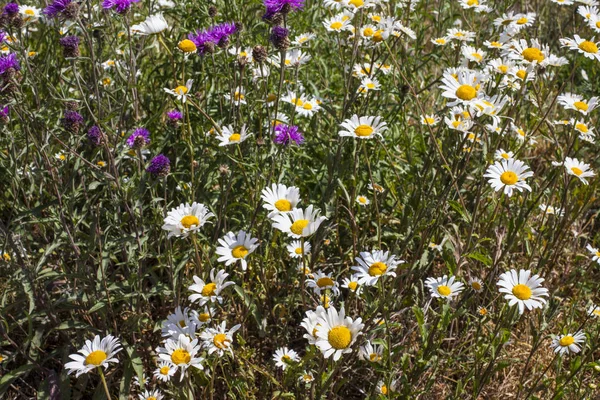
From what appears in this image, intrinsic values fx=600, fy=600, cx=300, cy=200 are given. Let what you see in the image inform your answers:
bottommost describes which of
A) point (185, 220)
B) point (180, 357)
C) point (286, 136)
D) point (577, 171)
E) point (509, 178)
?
point (180, 357)

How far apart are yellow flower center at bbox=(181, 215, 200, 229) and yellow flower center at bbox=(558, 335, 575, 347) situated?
160cm

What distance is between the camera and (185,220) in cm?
237

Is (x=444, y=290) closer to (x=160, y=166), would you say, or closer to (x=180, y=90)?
(x=160, y=166)

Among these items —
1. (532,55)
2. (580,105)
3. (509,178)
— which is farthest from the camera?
(580,105)

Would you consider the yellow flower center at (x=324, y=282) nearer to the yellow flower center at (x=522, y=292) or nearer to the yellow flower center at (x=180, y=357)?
the yellow flower center at (x=180, y=357)

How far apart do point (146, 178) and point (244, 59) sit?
72cm

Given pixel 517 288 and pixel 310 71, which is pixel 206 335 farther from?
pixel 310 71

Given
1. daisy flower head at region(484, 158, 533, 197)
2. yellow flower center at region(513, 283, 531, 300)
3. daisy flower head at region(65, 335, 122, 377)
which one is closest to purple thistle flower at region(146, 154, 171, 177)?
daisy flower head at region(65, 335, 122, 377)

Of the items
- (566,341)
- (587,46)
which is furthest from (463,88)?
(566,341)

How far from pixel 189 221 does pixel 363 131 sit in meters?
0.87

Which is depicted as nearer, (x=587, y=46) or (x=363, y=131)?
(x=363, y=131)

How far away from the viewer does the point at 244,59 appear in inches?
111

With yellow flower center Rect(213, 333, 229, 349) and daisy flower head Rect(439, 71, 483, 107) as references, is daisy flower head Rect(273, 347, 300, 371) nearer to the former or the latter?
yellow flower center Rect(213, 333, 229, 349)

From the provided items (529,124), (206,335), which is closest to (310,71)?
(529,124)
